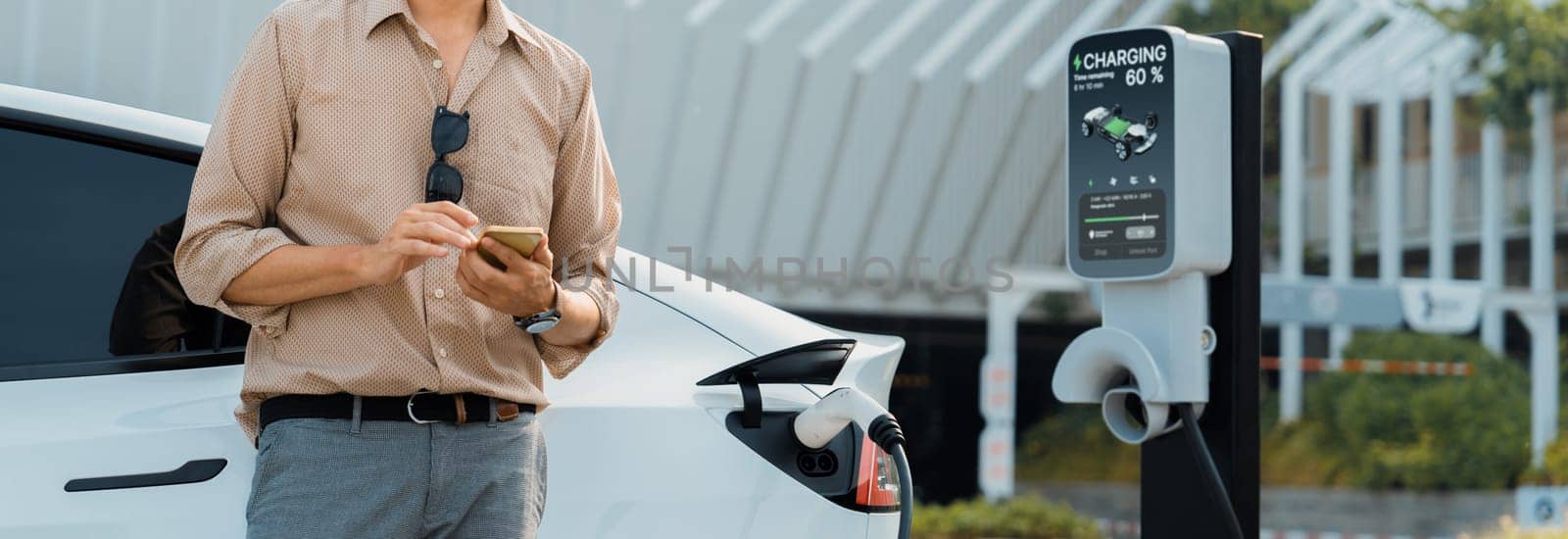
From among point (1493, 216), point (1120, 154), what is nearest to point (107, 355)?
point (1120, 154)

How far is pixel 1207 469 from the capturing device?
2.74 metres

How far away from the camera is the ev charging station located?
8.95 ft

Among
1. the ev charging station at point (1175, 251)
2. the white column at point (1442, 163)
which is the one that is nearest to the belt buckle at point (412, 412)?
the ev charging station at point (1175, 251)

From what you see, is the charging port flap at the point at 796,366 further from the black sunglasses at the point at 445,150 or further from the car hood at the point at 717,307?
the black sunglasses at the point at 445,150

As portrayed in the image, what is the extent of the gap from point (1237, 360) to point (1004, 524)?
8513 mm

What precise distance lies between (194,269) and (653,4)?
34.6 ft

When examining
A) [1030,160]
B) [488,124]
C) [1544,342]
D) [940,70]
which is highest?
[488,124]

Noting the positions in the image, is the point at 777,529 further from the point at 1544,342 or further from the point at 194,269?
the point at 1544,342

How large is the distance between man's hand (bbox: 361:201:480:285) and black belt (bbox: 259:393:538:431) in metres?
0.22

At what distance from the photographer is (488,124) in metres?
1.97

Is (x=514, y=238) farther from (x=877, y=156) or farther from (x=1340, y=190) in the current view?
(x=1340, y=190)

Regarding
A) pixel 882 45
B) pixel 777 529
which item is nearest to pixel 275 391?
pixel 777 529

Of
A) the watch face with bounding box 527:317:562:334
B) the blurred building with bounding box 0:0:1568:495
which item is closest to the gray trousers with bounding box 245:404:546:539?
the watch face with bounding box 527:317:562:334

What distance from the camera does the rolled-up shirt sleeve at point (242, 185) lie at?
1824 mm
